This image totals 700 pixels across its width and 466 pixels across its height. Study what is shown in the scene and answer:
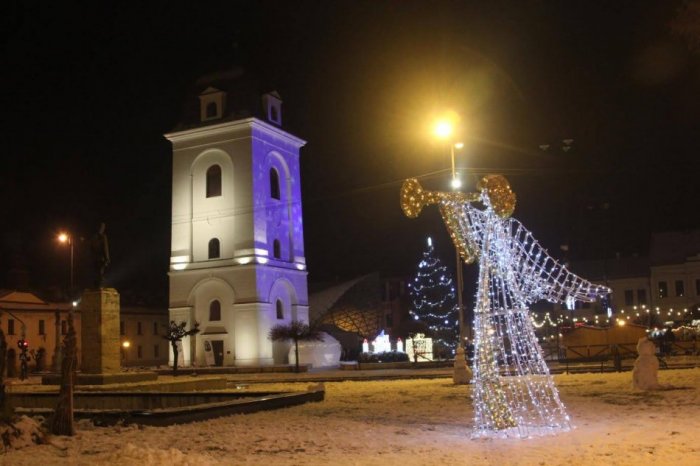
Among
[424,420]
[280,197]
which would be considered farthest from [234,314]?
[424,420]

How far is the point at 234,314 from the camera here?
54.7m

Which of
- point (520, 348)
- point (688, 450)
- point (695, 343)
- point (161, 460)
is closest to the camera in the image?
point (161, 460)

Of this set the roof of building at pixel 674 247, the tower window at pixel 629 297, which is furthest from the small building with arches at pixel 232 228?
the roof of building at pixel 674 247

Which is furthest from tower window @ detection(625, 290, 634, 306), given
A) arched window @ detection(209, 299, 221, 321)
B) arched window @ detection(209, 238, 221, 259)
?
arched window @ detection(209, 238, 221, 259)

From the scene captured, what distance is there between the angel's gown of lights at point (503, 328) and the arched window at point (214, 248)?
44.1 metres

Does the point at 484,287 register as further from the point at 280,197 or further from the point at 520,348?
the point at 280,197

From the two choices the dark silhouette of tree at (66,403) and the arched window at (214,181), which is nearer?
the dark silhouette of tree at (66,403)

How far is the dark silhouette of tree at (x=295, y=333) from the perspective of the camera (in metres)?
48.9

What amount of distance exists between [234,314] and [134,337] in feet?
87.5

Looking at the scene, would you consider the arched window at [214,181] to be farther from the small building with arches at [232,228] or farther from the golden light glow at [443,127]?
the golden light glow at [443,127]

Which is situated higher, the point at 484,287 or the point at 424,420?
the point at 484,287

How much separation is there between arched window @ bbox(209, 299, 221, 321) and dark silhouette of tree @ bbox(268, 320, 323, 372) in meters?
4.63

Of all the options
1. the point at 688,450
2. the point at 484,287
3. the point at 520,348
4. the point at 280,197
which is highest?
the point at 280,197

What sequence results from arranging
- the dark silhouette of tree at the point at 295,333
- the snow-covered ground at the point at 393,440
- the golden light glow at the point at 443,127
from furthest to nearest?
the dark silhouette of tree at the point at 295,333 < the golden light glow at the point at 443,127 < the snow-covered ground at the point at 393,440
